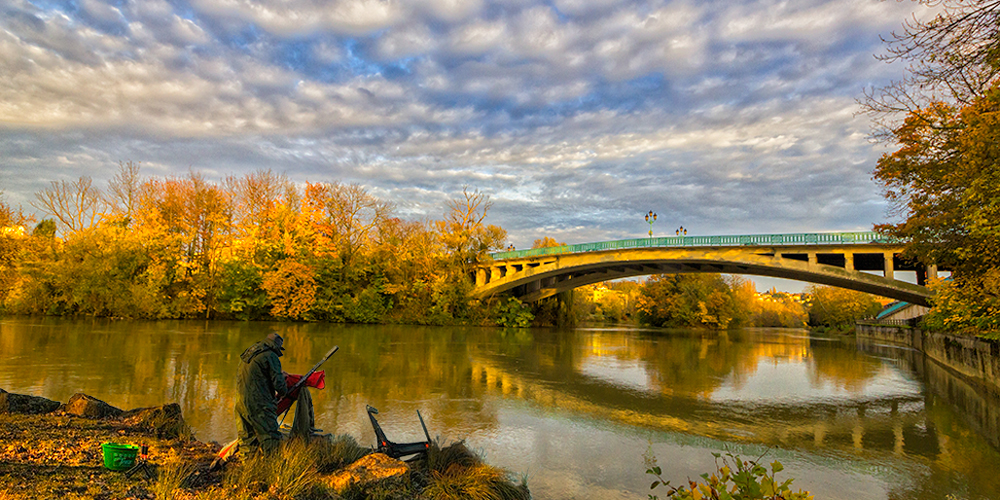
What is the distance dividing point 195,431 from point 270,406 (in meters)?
3.19

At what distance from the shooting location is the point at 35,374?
10.7m

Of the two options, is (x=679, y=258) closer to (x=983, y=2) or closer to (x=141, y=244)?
(x=983, y=2)

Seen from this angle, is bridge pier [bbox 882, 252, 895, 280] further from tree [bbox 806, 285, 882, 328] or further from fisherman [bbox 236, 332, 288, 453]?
tree [bbox 806, 285, 882, 328]

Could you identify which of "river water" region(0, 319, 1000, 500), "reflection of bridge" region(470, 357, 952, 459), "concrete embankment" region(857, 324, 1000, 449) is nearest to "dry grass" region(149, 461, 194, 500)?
"river water" region(0, 319, 1000, 500)

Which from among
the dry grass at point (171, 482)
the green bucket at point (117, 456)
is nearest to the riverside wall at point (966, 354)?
the dry grass at point (171, 482)

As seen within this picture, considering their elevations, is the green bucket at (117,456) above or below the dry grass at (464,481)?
above

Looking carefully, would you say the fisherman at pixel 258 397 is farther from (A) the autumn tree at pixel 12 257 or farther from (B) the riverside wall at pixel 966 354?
(A) the autumn tree at pixel 12 257

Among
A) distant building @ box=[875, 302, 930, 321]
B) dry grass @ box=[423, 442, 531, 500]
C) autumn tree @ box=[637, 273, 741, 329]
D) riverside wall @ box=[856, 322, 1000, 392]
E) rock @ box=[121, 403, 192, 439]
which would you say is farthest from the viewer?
autumn tree @ box=[637, 273, 741, 329]

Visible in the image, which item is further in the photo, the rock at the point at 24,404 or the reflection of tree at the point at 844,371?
the reflection of tree at the point at 844,371

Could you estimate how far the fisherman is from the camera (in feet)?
14.8

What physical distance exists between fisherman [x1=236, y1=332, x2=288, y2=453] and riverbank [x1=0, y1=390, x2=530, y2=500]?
0.20m

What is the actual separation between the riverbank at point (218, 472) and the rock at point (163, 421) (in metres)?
0.32

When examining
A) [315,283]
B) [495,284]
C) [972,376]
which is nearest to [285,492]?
[972,376]

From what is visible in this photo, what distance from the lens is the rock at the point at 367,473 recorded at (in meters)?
4.09
